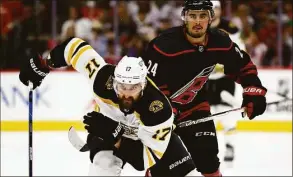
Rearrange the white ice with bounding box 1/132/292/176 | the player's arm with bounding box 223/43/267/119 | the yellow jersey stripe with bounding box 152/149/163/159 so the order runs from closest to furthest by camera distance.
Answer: the yellow jersey stripe with bounding box 152/149/163/159, the player's arm with bounding box 223/43/267/119, the white ice with bounding box 1/132/292/176

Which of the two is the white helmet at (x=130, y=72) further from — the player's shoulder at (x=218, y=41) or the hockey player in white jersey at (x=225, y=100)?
the hockey player in white jersey at (x=225, y=100)

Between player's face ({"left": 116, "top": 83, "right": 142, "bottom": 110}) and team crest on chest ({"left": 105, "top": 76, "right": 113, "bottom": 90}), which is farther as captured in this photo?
team crest on chest ({"left": 105, "top": 76, "right": 113, "bottom": 90})

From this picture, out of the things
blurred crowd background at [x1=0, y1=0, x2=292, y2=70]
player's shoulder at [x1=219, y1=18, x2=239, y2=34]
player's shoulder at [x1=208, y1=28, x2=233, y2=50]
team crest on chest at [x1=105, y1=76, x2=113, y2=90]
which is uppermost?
player's shoulder at [x1=208, y1=28, x2=233, y2=50]

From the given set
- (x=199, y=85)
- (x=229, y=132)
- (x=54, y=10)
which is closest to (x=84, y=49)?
(x=199, y=85)

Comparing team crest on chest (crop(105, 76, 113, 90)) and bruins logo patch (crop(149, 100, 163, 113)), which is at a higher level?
team crest on chest (crop(105, 76, 113, 90))

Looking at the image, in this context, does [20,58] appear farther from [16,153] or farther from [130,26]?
[16,153]

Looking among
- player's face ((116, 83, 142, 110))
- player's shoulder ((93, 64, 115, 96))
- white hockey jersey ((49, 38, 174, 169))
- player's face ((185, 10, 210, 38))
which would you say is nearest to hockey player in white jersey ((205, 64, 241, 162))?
player's face ((185, 10, 210, 38))

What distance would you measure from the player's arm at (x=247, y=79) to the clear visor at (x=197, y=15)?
247 mm

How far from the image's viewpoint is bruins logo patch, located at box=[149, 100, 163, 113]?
10.7ft

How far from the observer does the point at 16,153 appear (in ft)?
20.1

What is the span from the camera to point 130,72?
3.15 metres

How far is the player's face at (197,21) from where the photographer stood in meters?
3.75

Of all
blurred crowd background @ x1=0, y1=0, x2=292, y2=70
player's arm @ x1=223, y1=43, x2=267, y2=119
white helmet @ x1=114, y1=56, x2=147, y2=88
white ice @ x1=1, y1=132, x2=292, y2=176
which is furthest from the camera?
blurred crowd background @ x1=0, y1=0, x2=292, y2=70

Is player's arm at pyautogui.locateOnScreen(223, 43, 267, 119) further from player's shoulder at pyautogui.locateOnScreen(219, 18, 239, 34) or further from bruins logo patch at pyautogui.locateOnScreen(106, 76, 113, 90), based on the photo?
player's shoulder at pyautogui.locateOnScreen(219, 18, 239, 34)
